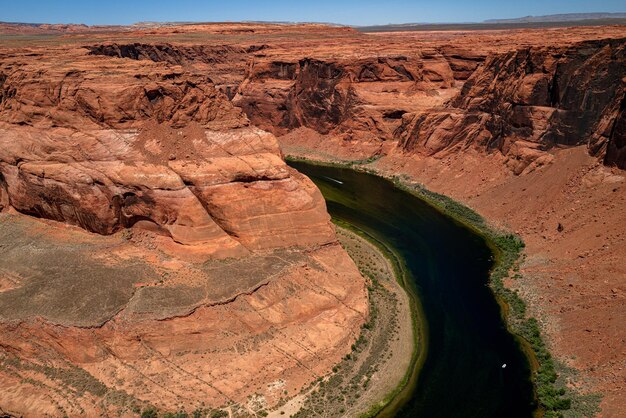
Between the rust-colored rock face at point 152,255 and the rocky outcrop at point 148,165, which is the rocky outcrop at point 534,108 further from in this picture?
the rocky outcrop at point 148,165

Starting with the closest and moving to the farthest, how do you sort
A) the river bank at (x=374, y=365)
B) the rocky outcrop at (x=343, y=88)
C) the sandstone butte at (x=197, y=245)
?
the sandstone butte at (x=197, y=245) → the river bank at (x=374, y=365) → the rocky outcrop at (x=343, y=88)

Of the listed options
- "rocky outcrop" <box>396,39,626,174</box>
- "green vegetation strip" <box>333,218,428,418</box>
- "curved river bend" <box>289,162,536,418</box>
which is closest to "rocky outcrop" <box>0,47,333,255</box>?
"green vegetation strip" <box>333,218,428,418</box>

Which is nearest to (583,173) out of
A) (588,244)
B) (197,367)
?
(588,244)

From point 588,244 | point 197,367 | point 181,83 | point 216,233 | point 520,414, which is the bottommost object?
point 520,414

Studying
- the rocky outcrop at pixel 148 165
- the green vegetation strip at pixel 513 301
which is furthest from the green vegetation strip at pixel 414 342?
the rocky outcrop at pixel 148 165

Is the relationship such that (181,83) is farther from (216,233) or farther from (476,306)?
(476,306)

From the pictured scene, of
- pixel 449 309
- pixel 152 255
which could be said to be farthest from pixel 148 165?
pixel 449 309
